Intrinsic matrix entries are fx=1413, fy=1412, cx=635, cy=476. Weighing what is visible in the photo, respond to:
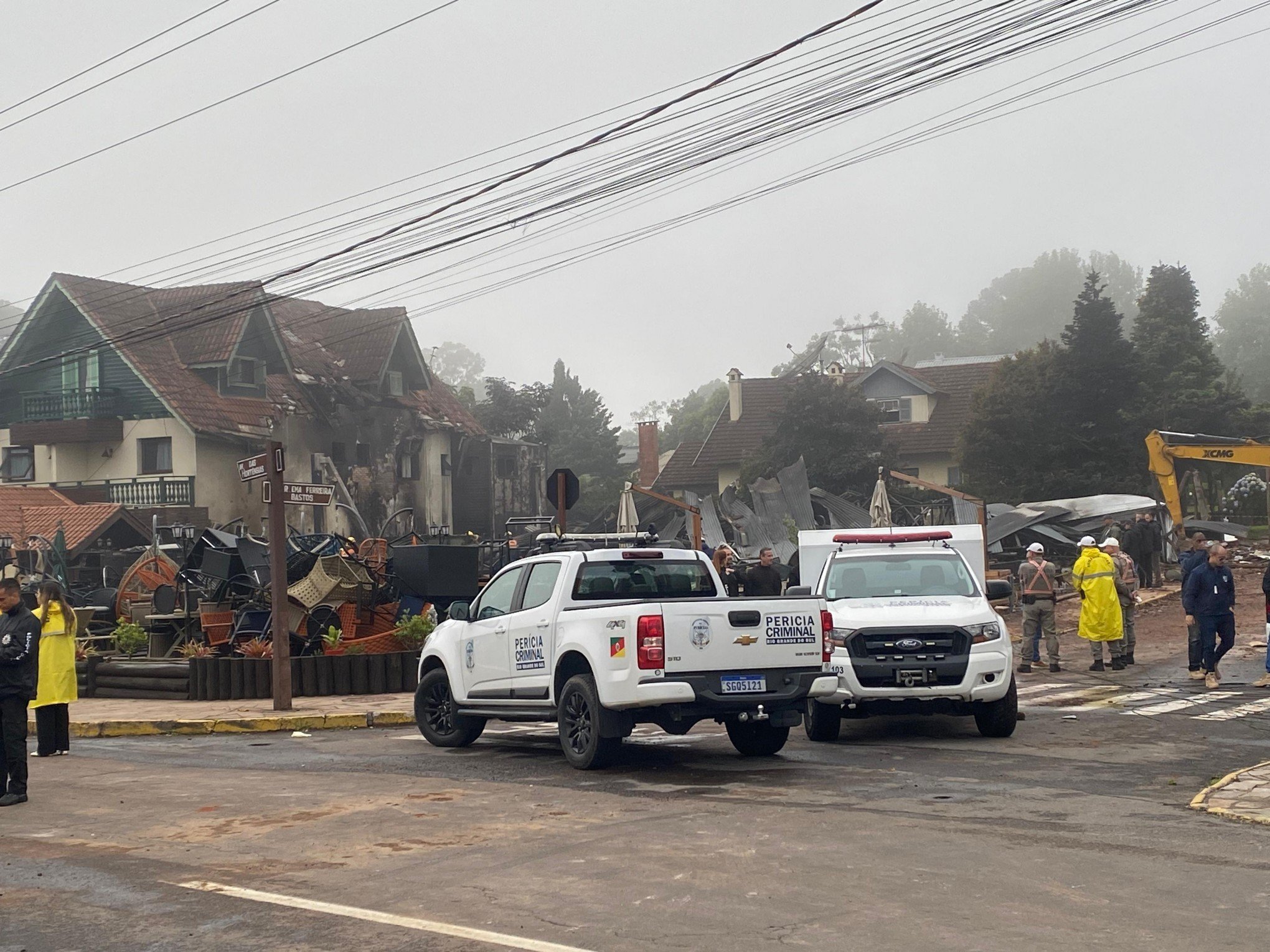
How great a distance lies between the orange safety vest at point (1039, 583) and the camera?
20.3 m

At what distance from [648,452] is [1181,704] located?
162 ft

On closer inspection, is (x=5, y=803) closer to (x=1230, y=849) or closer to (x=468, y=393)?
(x=1230, y=849)

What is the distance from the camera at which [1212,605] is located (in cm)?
1778

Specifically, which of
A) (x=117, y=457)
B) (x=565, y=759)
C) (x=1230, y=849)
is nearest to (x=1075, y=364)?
(x=117, y=457)

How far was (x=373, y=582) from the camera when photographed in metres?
21.6

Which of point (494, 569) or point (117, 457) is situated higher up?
point (117, 457)

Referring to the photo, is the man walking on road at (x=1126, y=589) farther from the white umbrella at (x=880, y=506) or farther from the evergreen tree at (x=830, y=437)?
the evergreen tree at (x=830, y=437)

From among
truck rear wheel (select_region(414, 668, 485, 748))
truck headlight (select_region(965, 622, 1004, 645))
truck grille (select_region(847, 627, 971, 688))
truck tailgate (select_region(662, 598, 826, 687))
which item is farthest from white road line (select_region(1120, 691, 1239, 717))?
truck rear wheel (select_region(414, 668, 485, 748))

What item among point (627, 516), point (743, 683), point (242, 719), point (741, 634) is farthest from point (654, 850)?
point (627, 516)

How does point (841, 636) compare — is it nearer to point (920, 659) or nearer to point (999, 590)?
point (920, 659)

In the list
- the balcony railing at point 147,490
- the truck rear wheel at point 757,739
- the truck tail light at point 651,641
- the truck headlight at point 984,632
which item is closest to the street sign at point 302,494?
the truck rear wheel at point 757,739

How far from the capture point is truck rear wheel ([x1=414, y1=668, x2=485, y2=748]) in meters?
13.9

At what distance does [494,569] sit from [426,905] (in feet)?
66.1

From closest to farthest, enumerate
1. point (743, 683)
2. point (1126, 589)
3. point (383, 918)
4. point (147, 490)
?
1. point (383, 918)
2. point (743, 683)
3. point (1126, 589)
4. point (147, 490)
